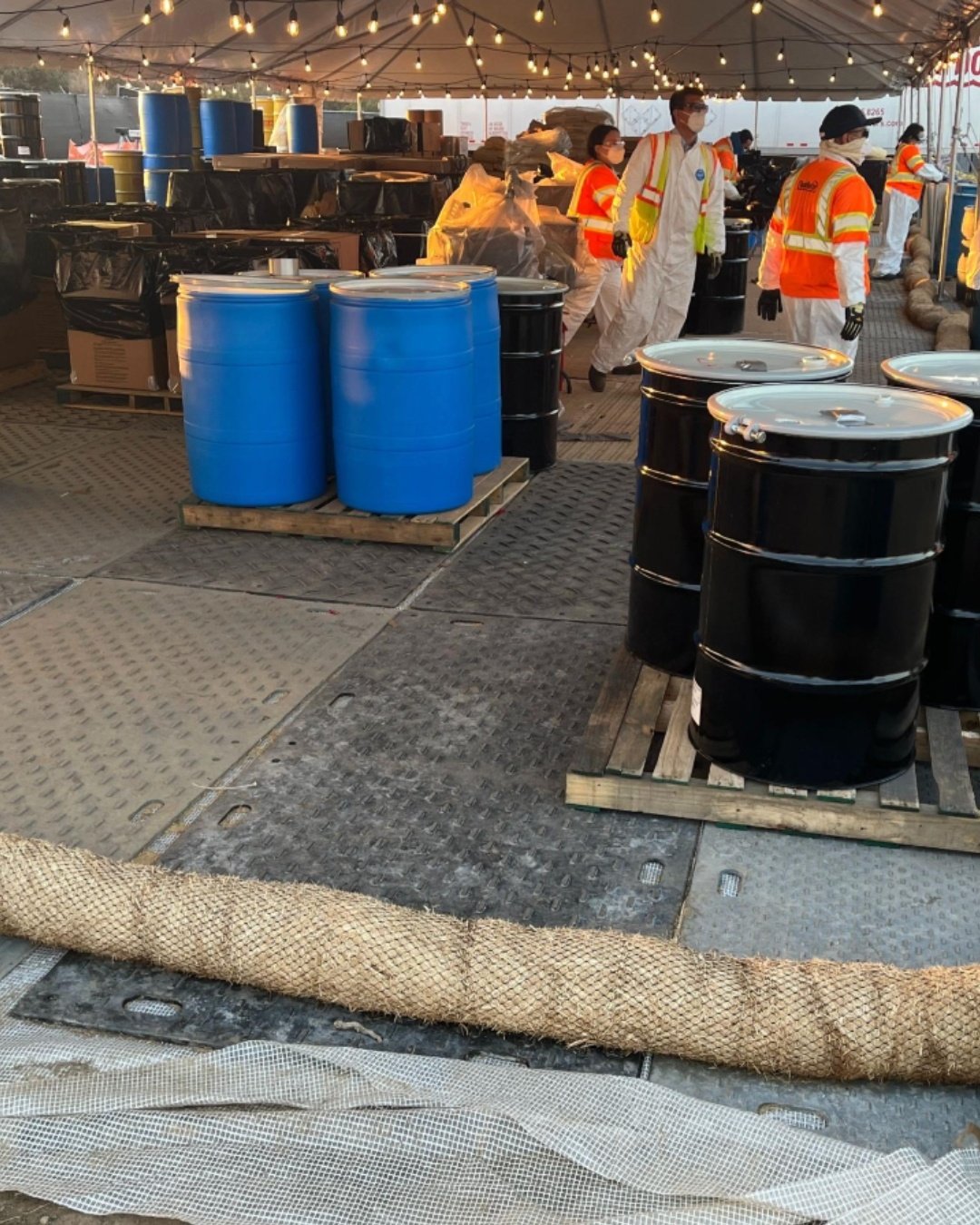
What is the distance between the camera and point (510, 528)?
627cm

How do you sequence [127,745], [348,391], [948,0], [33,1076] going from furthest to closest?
[948,0] → [348,391] → [127,745] → [33,1076]

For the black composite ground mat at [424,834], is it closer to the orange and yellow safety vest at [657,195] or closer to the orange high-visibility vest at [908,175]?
the orange and yellow safety vest at [657,195]

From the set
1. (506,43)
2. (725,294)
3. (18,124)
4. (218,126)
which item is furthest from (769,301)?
(506,43)

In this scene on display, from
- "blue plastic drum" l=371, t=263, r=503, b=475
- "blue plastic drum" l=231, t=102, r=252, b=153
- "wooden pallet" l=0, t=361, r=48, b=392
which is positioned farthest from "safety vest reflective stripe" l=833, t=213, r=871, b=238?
"blue plastic drum" l=231, t=102, r=252, b=153

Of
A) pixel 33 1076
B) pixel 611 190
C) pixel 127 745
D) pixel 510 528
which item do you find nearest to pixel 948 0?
pixel 611 190

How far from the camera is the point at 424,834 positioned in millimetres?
3473

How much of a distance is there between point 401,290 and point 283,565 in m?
1.34

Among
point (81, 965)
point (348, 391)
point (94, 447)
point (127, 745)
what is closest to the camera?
point (81, 965)

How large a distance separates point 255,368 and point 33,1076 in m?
3.85

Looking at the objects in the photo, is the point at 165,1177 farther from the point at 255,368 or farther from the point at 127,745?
the point at 255,368

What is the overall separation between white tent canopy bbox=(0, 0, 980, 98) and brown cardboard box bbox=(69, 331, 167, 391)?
8.83 metres

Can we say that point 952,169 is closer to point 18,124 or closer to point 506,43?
point 18,124

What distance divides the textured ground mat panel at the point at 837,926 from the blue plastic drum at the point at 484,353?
3.44 metres

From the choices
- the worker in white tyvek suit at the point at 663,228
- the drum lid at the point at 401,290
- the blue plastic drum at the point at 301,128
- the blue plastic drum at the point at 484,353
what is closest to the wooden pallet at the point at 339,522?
the blue plastic drum at the point at 484,353
